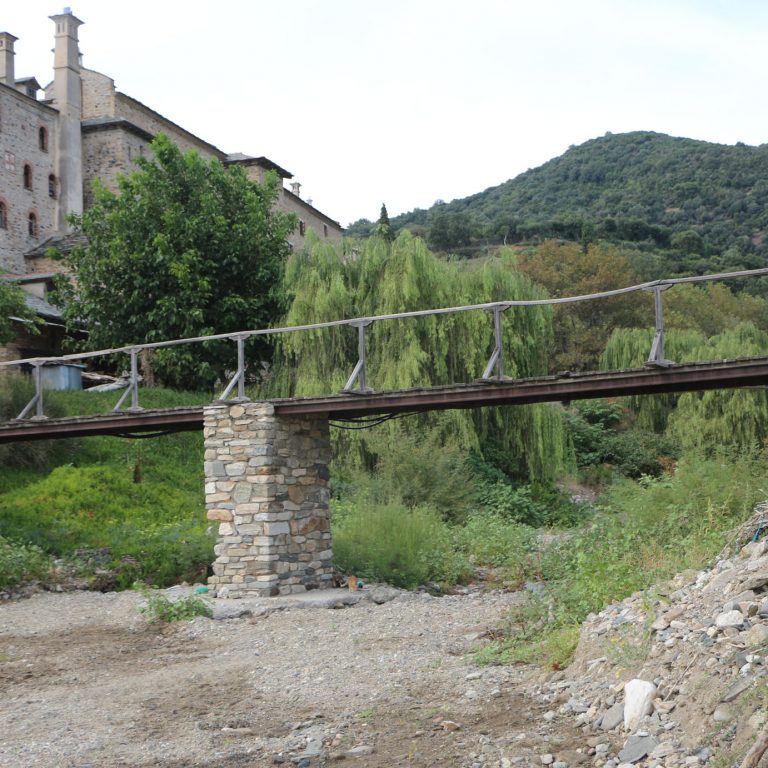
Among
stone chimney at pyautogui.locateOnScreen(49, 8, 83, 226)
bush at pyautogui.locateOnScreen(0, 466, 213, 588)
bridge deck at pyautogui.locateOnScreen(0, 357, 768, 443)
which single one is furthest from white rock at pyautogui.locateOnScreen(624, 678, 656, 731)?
stone chimney at pyautogui.locateOnScreen(49, 8, 83, 226)

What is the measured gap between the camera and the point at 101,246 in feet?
87.2

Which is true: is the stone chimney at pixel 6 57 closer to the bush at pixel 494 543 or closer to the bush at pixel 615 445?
the bush at pixel 615 445

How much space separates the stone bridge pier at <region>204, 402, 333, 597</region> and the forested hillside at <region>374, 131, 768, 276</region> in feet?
129

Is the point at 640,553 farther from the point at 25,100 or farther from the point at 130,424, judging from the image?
the point at 25,100

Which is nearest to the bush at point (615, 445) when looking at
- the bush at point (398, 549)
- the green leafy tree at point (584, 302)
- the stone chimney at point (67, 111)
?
the green leafy tree at point (584, 302)

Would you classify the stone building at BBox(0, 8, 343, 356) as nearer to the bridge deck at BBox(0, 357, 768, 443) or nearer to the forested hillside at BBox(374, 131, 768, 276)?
the bridge deck at BBox(0, 357, 768, 443)

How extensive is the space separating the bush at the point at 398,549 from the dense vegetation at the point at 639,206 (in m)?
36.2

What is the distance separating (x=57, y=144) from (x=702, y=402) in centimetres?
2542

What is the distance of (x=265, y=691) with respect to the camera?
8.47 meters

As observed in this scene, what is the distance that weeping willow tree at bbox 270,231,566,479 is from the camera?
862 inches

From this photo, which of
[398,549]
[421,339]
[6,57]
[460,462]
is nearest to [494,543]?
[398,549]

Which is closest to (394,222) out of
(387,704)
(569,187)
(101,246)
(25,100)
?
(569,187)

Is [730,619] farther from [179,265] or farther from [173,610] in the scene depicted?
[179,265]

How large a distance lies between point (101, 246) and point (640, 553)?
20151mm
